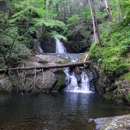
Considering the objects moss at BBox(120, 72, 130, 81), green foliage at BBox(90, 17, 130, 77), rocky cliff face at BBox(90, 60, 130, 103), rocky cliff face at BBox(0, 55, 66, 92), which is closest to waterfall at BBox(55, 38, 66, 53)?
rocky cliff face at BBox(0, 55, 66, 92)

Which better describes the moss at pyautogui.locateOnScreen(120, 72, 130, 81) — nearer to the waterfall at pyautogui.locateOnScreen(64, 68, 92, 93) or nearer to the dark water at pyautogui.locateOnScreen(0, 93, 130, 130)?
the dark water at pyautogui.locateOnScreen(0, 93, 130, 130)

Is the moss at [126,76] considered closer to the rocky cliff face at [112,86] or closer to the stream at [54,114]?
the rocky cliff face at [112,86]

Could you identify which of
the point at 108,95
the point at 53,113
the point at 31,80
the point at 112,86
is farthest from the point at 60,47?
the point at 53,113

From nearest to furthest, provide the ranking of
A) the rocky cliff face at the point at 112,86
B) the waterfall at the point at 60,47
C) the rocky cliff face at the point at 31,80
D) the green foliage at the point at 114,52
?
the rocky cliff face at the point at 112,86
the green foliage at the point at 114,52
the rocky cliff face at the point at 31,80
the waterfall at the point at 60,47

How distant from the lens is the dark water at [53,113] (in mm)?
7285

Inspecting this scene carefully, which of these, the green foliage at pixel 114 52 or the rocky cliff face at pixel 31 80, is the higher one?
the green foliage at pixel 114 52

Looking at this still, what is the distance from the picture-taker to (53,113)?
9.02 metres

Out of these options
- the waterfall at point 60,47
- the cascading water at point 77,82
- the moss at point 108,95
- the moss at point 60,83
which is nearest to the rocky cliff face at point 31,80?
the moss at point 60,83

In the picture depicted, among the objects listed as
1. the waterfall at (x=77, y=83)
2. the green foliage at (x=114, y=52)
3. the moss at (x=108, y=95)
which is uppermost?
the green foliage at (x=114, y=52)

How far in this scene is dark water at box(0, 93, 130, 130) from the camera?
7285 millimetres

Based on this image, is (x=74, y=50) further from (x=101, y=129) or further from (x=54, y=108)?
(x=101, y=129)

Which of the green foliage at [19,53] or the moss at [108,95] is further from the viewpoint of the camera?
the green foliage at [19,53]

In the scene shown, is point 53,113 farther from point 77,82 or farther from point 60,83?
point 77,82

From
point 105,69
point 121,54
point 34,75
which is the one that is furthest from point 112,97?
point 34,75
